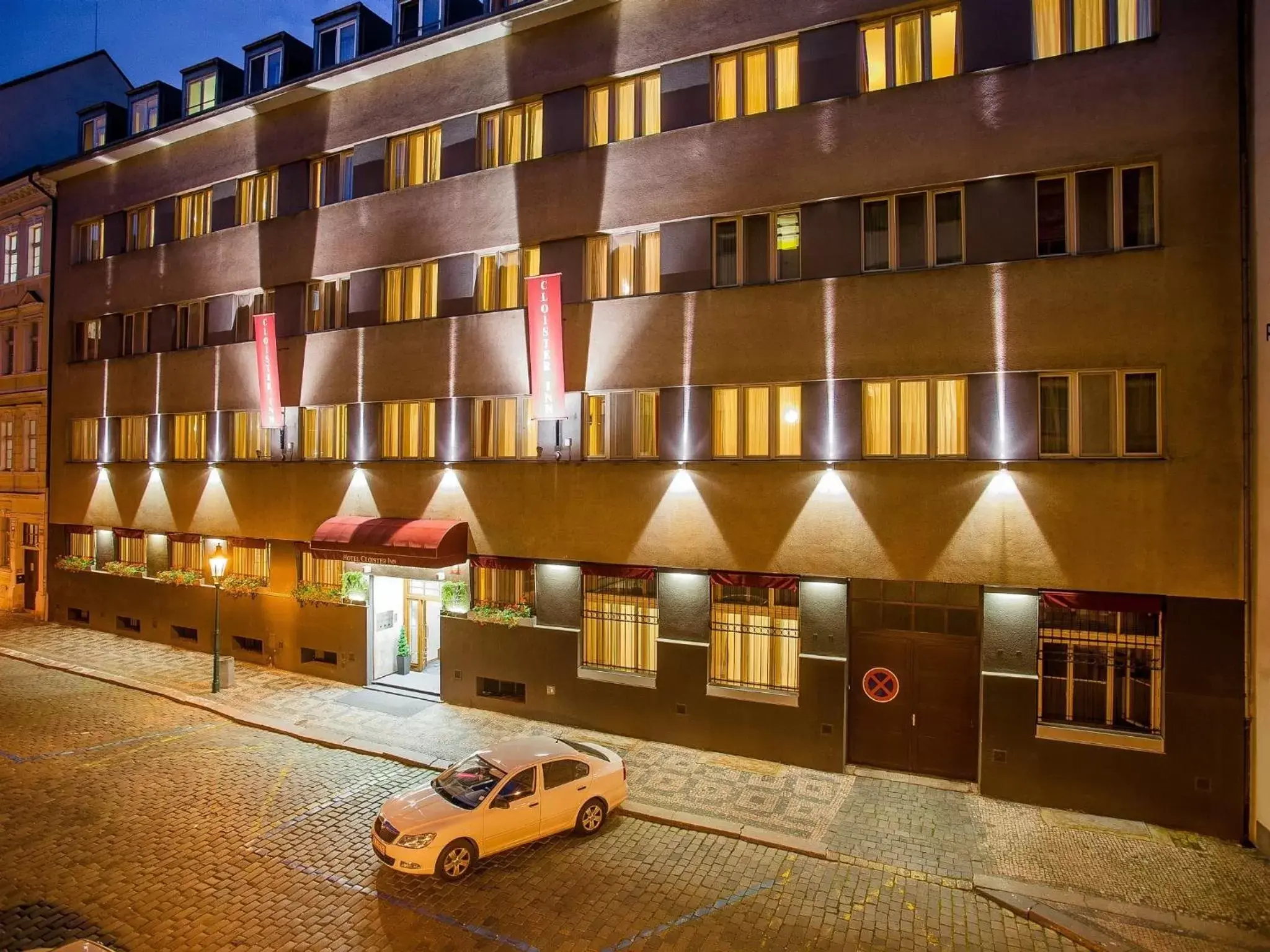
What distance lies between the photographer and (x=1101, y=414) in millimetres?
11469

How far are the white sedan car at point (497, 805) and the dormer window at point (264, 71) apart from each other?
19.9 metres

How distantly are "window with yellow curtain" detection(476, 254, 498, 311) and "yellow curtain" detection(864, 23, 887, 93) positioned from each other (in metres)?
8.68

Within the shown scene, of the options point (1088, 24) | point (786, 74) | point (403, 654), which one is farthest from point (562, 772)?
point (1088, 24)

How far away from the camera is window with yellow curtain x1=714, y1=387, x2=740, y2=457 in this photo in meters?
13.8

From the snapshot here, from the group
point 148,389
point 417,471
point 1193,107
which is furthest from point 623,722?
point 148,389

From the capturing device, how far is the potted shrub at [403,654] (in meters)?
18.8

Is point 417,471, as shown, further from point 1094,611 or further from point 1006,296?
point 1094,611

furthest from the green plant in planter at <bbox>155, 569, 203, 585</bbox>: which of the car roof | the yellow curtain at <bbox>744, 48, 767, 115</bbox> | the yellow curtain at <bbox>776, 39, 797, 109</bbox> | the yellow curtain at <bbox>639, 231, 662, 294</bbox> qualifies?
the yellow curtain at <bbox>776, 39, 797, 109</bbox>

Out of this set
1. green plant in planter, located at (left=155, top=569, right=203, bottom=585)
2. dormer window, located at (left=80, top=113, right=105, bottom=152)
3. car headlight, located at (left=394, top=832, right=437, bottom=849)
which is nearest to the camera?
car headlight, located at (left=394, top=832, right=437, bottom=849)

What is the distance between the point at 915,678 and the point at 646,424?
7.10 meters

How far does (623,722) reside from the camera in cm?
1474

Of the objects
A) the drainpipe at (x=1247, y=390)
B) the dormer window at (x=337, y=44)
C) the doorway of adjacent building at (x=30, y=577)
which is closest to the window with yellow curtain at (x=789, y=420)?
the drainpipe at (x=1247, y=390)

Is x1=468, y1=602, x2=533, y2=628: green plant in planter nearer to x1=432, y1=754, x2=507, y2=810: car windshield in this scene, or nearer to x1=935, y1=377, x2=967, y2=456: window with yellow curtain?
x1=432, y1=754, x2=507, y2=810: car windshield

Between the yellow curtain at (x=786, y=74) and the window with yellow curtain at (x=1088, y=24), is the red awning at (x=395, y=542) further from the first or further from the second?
the window with yellow curtain at (x=1088, y=24)
